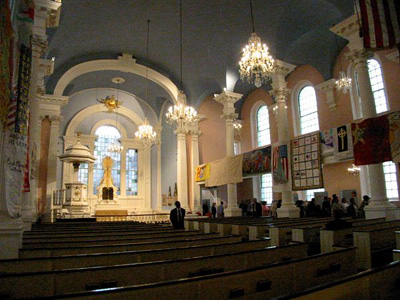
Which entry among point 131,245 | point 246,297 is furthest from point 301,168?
point 246,297

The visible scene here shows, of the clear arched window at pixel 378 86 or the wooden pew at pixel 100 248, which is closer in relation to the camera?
the wooden pew at pixel 100 248

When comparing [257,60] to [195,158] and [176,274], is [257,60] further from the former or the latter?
[195,158]

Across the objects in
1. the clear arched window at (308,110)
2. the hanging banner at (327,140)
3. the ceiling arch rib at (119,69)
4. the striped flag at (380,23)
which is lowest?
the hanging banner at (327,140)

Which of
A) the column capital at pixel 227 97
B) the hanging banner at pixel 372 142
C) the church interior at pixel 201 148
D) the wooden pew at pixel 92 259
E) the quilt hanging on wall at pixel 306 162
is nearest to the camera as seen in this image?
the church interior at pixel 201 148

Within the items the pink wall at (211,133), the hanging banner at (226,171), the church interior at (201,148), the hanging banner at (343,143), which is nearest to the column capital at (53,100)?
the church interior at (201,148)

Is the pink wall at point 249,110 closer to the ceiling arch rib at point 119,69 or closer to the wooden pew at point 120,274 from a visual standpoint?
the ceiling arch rib at point 119,69

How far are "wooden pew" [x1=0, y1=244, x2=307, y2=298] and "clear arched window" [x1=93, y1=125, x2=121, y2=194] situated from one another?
21603mm

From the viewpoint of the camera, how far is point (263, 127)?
1991cm

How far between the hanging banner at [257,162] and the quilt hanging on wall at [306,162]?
60.1 inches

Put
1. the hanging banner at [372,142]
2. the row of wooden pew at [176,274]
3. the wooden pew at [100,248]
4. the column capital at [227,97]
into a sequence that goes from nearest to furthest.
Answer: the row of wooden pew at [176,274] < the wooden pew at [100,248] < the hanging banner at [372,142] < the column capital at [227,97]

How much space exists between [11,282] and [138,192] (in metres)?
22.0

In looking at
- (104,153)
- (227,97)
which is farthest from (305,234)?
(104,153)

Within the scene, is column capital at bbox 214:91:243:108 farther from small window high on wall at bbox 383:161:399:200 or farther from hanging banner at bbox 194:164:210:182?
small window high on wall at bbox 383:161:399:200

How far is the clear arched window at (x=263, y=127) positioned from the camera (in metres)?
19.6
